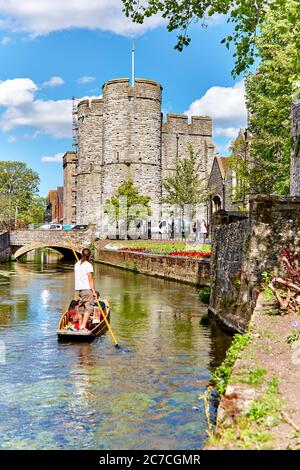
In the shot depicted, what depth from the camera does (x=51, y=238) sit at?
170 ft

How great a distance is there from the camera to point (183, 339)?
44.8ft

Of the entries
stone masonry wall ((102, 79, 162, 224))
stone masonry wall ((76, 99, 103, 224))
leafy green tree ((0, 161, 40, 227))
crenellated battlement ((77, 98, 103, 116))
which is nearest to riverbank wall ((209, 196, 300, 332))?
stone masonry wall ((102, 79, 162, 224))

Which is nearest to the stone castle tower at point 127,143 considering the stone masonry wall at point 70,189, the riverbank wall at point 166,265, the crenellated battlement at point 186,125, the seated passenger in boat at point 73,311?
the crenellated battlement at point 186,125

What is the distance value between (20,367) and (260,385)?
6343 millimetres

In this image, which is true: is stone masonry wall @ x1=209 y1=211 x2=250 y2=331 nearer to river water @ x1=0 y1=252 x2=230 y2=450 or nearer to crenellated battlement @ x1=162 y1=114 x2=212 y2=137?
river water @ x1=0 y1=252 x2=230 y2=450

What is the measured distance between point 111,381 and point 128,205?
44.2 metres

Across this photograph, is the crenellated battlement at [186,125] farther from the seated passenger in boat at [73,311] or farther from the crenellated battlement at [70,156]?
the seated passenger in boat at [73,311]

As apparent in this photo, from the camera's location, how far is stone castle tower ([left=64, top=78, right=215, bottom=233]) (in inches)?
2170

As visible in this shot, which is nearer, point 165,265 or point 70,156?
point 165,265

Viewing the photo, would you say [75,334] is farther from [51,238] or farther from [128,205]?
[128,205]

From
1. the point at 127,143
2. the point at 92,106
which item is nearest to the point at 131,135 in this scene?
the point at 127,143

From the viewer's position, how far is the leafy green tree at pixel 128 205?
53031 mm

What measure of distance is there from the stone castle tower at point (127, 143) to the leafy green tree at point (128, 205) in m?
2.25
